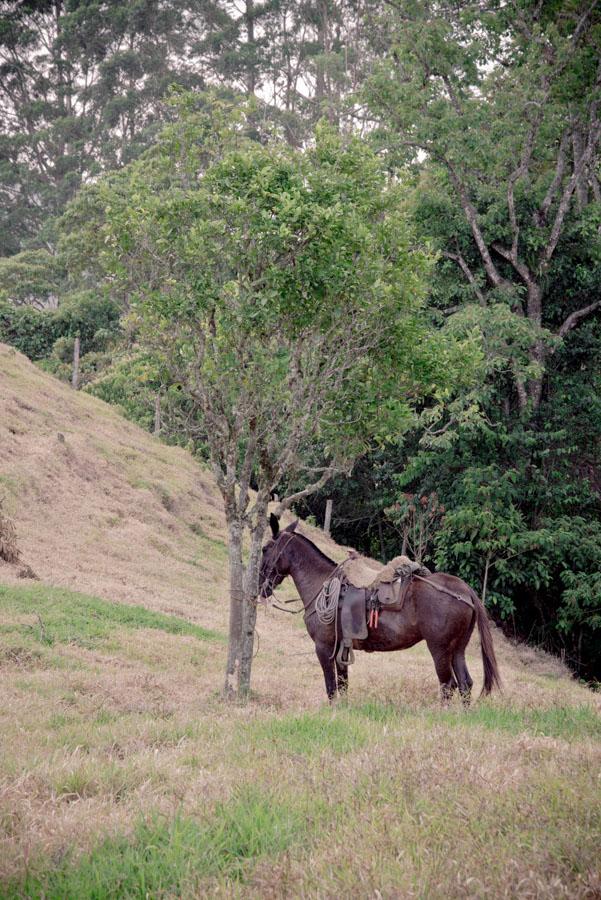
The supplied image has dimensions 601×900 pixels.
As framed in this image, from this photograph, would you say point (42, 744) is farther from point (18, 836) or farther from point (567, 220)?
point (567, 220)

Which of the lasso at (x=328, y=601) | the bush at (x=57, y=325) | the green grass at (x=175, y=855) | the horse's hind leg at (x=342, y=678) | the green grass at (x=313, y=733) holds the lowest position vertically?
the horse's hind leg at (x=342, y=678)

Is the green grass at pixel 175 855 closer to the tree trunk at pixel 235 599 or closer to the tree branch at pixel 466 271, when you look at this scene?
the tree trunk at pixel 235 599

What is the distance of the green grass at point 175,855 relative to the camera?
13.4 feet

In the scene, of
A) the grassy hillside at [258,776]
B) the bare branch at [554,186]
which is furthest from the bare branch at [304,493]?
the bare branch at [554,186]

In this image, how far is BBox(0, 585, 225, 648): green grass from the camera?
13453 mm

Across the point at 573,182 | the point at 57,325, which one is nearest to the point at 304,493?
the point at 573,182

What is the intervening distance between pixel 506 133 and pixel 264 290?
14697 mm

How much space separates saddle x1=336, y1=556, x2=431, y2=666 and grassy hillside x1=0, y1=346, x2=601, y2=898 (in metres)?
0.81

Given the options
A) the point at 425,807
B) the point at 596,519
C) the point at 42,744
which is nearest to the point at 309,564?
the point at 42,744

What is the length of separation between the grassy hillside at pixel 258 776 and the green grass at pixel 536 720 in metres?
0.04

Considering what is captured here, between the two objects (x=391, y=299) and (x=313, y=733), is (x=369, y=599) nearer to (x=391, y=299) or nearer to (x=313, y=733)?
(x=313, y=733)

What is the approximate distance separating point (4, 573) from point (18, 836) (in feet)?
41.4

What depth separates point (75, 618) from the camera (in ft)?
47.7

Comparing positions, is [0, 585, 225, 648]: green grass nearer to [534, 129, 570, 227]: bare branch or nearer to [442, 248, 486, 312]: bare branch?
[442, 248, 486, 312]: bare branch
